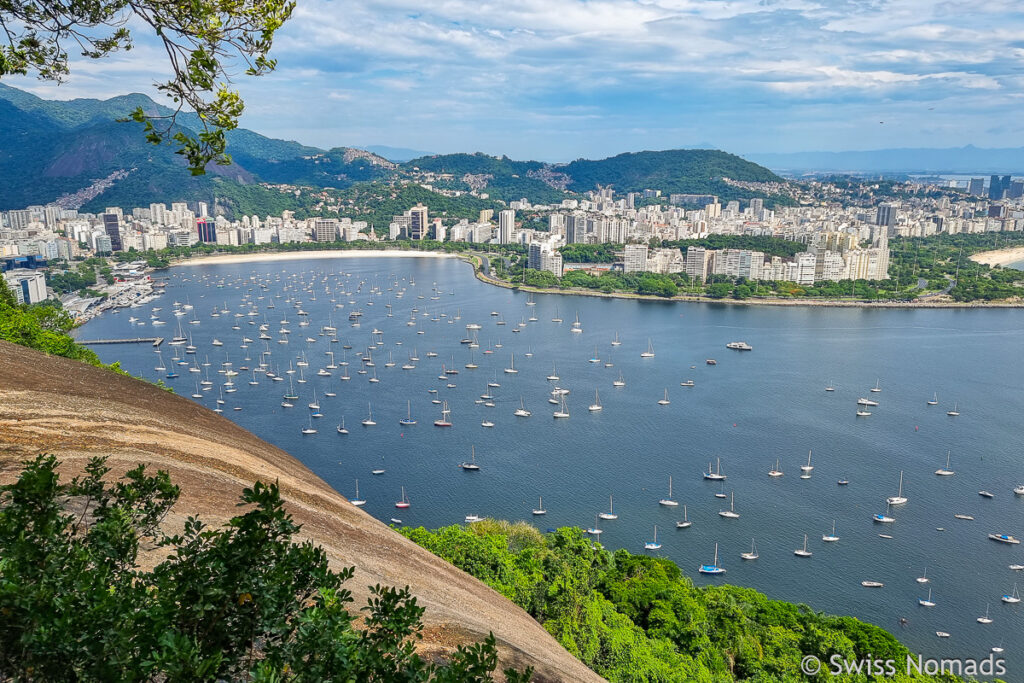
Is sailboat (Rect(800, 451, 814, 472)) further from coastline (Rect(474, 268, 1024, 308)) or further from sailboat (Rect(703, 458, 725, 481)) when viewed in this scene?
coastline (Rect(474, 268, 1024, 308))

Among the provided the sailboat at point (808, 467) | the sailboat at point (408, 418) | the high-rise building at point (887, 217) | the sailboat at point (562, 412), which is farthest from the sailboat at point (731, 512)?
the high-rise building at point (887, 217)

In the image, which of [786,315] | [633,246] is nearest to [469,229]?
[633,246]

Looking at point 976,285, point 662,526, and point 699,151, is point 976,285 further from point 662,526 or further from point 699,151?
point 699,151

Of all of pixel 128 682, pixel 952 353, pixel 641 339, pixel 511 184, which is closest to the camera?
pixel 128 682

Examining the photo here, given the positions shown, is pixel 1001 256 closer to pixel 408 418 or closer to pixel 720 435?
pixel 720 435

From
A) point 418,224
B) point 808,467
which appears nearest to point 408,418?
point 808,467

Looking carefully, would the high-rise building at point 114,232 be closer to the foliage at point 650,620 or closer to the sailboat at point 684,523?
the sailboat at point 684,523

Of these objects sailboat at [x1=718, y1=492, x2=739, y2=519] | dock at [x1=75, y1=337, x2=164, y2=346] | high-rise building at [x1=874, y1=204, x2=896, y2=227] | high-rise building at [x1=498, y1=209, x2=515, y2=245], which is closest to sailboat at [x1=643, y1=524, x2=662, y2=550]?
sailboat at [x1=718, y1=492, x2=739, y2=519]
